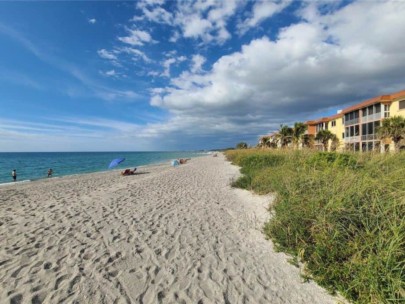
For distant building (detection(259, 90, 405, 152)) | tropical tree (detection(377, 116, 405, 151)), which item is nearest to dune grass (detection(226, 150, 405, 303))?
distant building (detection(259, 90, 405, 152))

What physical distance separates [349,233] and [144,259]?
142 inches

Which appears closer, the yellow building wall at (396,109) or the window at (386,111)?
the yellow building wall at (396,109)

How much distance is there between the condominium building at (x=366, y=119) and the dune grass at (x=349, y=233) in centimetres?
1874

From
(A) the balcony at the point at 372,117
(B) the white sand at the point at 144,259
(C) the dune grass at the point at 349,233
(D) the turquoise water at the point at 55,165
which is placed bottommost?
(D) the turquoise water at the point at 55,165

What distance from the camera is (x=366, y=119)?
29.7 m

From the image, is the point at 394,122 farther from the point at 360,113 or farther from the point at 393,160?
the point at 393,160

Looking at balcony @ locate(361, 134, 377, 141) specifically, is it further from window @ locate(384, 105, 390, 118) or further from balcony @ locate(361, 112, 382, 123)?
window @ locate(384, 105, 390, 118)

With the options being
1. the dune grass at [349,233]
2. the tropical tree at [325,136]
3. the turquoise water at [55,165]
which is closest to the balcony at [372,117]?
the tropical tree at [325,136]

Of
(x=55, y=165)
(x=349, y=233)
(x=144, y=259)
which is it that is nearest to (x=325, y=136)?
(x=349, y=233)

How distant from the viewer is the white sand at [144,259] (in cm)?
328

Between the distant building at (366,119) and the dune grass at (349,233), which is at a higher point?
the distant building at (366,119)

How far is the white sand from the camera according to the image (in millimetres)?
3277

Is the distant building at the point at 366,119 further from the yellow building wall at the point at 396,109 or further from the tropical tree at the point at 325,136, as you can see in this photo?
the tropical tree at the point at 325,136

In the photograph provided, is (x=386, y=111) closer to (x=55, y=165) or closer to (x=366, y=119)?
(x=366, y=119)
